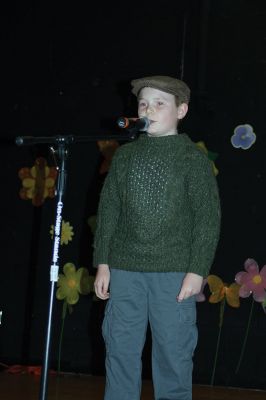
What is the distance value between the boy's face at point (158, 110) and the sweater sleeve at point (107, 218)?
0.17 m

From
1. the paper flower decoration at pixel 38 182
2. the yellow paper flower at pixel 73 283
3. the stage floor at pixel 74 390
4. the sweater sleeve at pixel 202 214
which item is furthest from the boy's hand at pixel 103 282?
the paper flower decoration at pixel 38 182

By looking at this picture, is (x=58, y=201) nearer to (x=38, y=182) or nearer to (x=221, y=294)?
(x=221, y=294)

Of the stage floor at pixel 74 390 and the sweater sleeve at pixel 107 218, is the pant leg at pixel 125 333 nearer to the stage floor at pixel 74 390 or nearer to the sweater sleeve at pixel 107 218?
the sweater sleeve at pixel 107 218

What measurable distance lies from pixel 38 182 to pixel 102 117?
1.44 ft

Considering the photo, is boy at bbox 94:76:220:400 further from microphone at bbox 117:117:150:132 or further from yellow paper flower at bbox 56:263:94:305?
yellow paper flower at bbox 56:263:94:305

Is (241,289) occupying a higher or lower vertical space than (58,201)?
lower

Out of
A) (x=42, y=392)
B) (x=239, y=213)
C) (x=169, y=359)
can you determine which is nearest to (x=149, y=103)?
(x=169, y=359)

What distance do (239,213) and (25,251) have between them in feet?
3.38

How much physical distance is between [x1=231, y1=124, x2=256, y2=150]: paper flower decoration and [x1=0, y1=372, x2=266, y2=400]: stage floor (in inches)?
41.1

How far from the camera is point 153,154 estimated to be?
180 cm

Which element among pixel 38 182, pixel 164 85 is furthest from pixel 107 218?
pixel 38 182

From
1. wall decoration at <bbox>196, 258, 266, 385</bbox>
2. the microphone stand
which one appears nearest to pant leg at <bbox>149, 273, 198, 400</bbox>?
the microphone stand

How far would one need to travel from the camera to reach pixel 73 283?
2967 millimetres

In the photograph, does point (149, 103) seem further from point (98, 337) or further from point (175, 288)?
point (98, 337)
